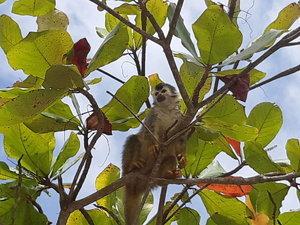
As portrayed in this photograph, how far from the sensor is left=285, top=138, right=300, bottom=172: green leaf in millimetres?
1818

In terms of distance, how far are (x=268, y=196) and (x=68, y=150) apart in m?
0.66

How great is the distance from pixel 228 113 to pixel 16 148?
689 millimetres

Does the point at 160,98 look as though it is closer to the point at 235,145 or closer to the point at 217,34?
the point at 235,145

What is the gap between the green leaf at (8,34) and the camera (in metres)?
1.81

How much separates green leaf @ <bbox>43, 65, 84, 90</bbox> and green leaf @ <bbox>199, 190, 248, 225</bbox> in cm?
76

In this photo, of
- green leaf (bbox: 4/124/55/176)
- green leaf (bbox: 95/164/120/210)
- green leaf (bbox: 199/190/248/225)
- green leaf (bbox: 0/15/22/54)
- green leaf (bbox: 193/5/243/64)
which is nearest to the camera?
green leaf (bbox: 193/5/243/64)

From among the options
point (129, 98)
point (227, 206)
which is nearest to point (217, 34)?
point (129, 98)

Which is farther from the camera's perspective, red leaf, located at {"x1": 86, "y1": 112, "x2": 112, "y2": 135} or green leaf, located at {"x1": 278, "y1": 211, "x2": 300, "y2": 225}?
green leaf, located at {"x1": 278, "y1": 211, "x2": 300, "y2": 225}

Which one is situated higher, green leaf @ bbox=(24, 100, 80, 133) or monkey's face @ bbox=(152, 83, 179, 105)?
monkey's face @ bbox=(152, 83, 179, 105)

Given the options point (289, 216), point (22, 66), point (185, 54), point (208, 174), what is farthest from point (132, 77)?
point (289, 216)

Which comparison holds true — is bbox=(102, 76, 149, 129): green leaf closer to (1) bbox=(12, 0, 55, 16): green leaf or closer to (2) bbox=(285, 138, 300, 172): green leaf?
(1) bbox=(12, 0, 55, 16): green leaf

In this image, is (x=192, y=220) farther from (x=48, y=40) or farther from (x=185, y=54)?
(x=48, y=40)

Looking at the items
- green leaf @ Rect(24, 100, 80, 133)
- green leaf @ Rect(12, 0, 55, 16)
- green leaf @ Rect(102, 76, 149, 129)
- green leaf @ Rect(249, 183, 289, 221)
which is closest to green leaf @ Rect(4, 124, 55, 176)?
green leaf @ Rect(24, 100, 80, 133)

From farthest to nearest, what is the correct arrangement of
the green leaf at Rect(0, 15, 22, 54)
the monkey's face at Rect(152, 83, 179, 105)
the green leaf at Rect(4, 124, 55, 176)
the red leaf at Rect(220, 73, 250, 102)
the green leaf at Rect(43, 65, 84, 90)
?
the monkey's face at Rect(152, 83, 179, 105)
the green leaf at Rect(4, 124, 55, 176)
the green leaf at Rect(0, 15, 22, 54)
the red leaf at Rect(220, 73, 250, 102)
the green leaf at Rect(43, 65, 84, 90)
